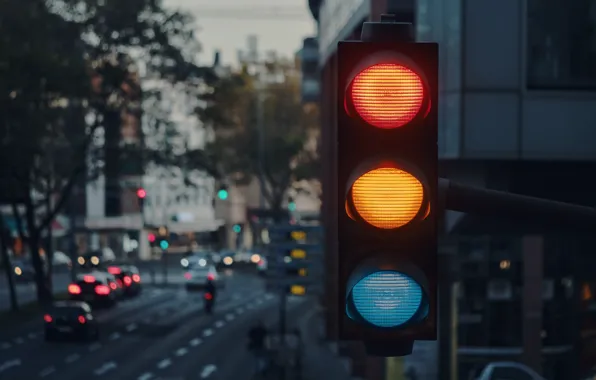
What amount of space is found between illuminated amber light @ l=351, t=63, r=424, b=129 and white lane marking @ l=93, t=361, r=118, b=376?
29.5 metres

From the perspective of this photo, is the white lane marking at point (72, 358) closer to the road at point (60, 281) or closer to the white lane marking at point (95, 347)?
the white lane marking at point (95, 347)

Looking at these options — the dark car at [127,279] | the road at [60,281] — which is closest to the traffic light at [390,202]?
the road at [60,281]

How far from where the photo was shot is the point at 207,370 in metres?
33.9

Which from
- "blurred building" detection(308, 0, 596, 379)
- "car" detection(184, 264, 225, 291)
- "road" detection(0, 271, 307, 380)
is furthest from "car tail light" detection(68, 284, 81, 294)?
"blurred building" detection(308, 0, 596, 379)

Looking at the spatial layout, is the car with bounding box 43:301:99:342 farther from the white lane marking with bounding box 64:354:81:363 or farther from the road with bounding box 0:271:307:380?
the white lane marking with bounding box 64:354:81:363

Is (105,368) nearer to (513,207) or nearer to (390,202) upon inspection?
(513,207)

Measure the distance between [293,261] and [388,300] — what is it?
23.0 m

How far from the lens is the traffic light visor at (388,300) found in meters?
3.74

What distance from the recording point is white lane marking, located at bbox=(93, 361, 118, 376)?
32.9m

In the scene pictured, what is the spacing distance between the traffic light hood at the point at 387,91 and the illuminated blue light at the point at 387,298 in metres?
0.45

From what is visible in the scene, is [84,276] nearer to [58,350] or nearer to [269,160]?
[58,350]

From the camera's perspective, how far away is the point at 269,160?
3312 inches

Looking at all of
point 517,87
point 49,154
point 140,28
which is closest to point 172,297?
point 49,154

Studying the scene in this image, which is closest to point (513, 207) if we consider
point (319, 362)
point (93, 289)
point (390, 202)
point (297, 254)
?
point (390, 202)
